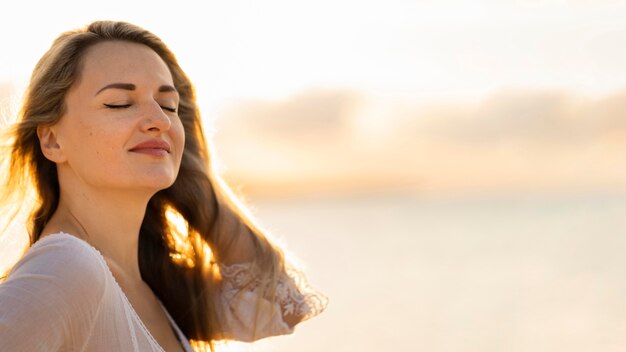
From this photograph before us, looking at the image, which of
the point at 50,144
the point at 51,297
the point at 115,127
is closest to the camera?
the point at 51,297

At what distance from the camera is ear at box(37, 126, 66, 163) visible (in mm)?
2453

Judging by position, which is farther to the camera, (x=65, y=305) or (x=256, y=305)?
(x=256, y=305)

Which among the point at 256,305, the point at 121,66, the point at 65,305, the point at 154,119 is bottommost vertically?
the point at 256,305

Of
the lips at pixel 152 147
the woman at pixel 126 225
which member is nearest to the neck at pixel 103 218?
the woman at pixel 126 225

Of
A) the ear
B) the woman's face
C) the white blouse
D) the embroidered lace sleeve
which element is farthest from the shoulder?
the embroidered lace sleeve

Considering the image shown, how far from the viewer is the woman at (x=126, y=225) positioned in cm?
191

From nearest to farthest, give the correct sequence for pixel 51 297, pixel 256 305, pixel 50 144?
1. pixel 51 297
2. pixel 50 144
3. pixel 256 305

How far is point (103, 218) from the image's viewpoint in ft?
8.01

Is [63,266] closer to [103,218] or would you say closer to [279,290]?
[103,218]

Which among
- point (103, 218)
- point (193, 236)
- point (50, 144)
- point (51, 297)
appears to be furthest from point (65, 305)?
point (193, 236)

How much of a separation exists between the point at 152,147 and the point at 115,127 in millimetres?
111

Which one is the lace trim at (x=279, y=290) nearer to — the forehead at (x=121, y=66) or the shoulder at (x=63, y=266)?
the forehead at (x=121, y=66)

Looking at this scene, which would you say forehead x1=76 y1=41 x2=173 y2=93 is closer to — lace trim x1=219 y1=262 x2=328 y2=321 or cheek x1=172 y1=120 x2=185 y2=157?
cheek x1=172 y1=120 x2=185 y2=157

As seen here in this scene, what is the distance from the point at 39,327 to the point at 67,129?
0.74 metres
